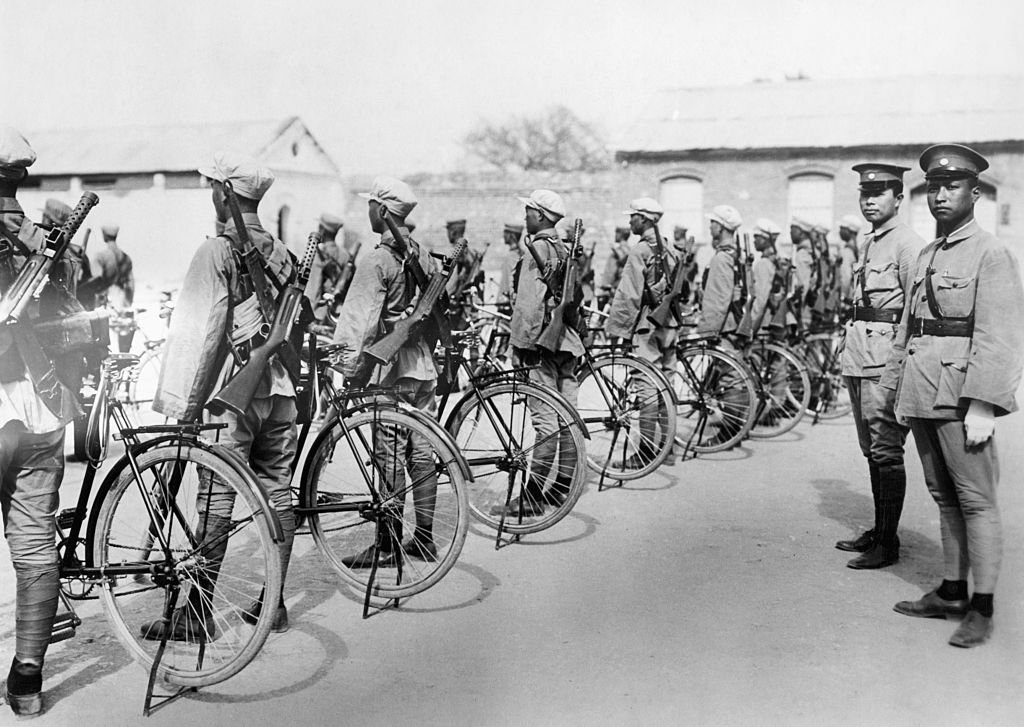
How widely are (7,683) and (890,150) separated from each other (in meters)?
24.3

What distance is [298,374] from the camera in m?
4.68

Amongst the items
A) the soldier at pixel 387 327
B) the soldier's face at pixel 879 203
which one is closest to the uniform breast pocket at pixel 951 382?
the soldier's face at pixel 879 203

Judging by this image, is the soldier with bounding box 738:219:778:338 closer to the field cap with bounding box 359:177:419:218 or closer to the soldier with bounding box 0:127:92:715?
the field cap with bounding box 359:177:419:218

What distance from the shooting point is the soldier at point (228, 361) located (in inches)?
163

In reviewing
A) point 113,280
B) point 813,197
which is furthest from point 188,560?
point 813,197

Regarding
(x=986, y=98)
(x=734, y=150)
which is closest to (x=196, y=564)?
(x=734, y=150)

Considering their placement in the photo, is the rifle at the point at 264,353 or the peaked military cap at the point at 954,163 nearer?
the rifle at the point at 264,353

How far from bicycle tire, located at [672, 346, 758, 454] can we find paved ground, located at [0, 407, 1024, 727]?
2.16 meters

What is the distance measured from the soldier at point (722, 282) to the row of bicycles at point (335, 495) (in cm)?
106

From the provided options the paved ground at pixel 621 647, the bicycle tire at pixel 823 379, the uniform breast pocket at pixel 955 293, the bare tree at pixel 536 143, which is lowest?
the paved ground at pixel 621 647

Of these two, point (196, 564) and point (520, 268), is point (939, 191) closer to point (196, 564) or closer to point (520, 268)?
point (520, 268)

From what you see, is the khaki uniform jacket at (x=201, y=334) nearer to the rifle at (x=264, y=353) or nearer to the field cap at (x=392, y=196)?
the rifle at (x=264, y=353)

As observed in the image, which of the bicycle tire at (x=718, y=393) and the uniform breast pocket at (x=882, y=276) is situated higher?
the uniform breast pocket at (x=882, y=276)

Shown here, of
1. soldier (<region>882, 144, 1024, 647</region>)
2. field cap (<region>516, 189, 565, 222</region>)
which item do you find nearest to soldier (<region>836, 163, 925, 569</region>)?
soldier (<region>882, 144, 1024, 647</region>)
